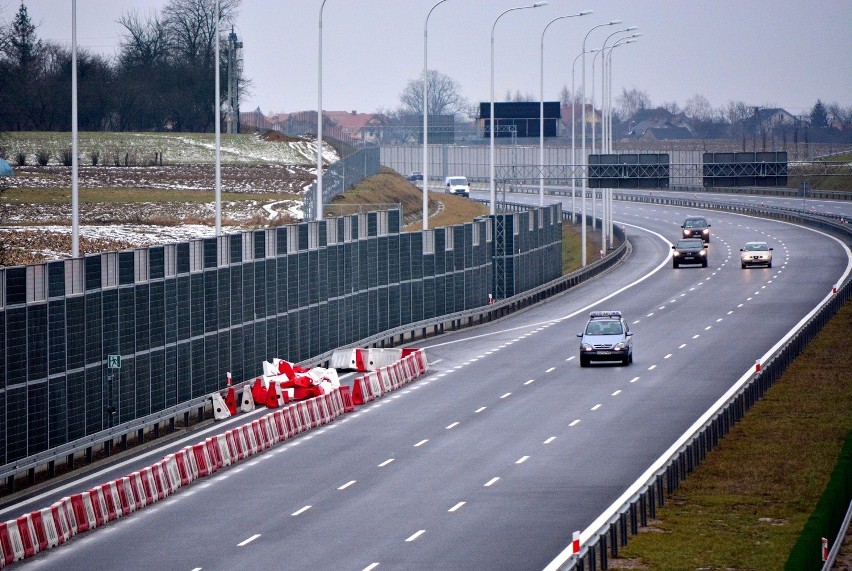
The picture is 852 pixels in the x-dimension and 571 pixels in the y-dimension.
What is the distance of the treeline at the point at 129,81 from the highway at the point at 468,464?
219 feet

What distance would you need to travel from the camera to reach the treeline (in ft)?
401

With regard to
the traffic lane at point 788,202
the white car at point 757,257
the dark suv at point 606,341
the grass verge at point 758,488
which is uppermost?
the traffic lane at point 788,202

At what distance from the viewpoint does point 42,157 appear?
103 m

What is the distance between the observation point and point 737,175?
A: 88.8 metres

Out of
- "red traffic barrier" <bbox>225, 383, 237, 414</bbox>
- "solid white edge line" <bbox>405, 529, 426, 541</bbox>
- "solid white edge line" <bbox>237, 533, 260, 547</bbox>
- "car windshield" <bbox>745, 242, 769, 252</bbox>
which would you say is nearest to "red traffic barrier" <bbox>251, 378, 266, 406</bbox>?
"red traffic barrier" <bbox>225, 383, 237, 414</bbox>

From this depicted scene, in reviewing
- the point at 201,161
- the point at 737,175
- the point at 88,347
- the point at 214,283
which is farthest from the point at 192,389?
the point at 201,161

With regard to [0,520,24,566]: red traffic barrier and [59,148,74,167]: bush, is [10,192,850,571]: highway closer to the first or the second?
[0,520,24,566]: red traffic barrier

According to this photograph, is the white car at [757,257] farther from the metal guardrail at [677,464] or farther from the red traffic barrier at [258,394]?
the red traffic barrier at [258,394]

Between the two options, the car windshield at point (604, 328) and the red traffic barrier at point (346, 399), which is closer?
the red traffic barrier at point (346, 399)

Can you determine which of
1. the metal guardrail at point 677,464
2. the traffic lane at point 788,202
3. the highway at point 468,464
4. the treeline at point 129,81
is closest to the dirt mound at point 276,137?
the treeline at point 129,81

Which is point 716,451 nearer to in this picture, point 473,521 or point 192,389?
point 473,521

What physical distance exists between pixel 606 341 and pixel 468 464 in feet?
54.9

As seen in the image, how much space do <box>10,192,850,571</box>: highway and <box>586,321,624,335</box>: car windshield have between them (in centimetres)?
114

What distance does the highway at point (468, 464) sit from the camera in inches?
1024
